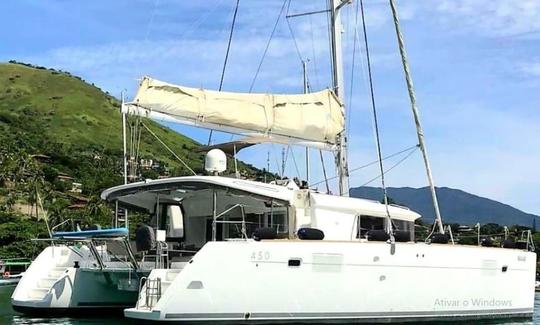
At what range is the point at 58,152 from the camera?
365 feet

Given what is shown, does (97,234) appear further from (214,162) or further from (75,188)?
(75,188)

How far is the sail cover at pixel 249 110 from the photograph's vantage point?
55.7 feet

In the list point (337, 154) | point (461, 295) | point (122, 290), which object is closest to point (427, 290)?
point (461, 295)

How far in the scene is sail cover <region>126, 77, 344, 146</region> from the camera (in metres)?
17.0

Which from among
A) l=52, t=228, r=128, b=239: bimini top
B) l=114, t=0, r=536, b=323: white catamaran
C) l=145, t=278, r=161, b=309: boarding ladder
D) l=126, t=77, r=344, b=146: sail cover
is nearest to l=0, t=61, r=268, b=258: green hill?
l=126, t=77, r=344, b=146: sail cover

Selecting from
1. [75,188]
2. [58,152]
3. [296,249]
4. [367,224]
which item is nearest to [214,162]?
[296,249]

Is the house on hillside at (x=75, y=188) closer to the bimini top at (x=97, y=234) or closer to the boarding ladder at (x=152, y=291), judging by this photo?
the bimini top at (x=97, y=234)

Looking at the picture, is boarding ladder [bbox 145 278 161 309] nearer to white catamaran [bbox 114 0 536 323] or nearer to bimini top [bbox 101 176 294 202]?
white catamaran [bbox 114 0 536 323]

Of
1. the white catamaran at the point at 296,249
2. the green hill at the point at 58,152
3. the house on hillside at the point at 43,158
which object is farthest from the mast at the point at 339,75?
the house on hillside at the point at 43,158

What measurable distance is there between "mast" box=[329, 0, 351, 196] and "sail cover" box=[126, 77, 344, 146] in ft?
1.18

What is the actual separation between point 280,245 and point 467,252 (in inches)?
208

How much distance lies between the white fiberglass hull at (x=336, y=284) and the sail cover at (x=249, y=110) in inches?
159

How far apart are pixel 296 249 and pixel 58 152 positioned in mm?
101735

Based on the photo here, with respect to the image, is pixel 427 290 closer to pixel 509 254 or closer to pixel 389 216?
pixel 389 216
